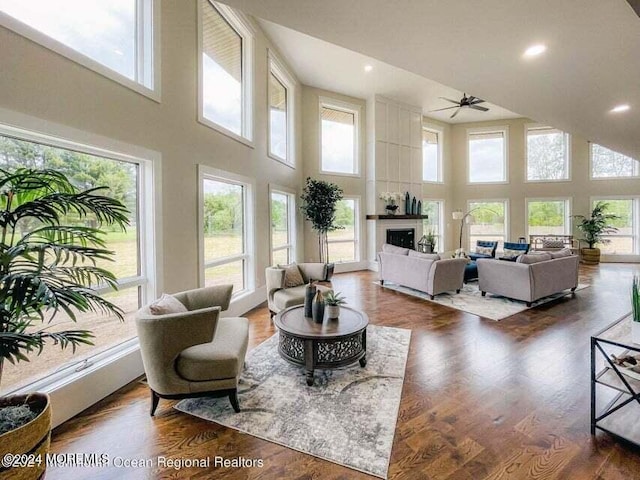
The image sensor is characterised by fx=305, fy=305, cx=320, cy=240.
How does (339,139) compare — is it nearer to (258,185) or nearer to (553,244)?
(258,185)

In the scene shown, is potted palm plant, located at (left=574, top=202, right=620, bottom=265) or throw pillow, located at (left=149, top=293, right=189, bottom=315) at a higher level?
potted palm plant, located at (left=574, top=202, right=620, bottom=265)

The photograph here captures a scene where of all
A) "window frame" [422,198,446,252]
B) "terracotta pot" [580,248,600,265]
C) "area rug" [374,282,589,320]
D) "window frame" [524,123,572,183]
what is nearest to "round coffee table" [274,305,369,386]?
"area rug" [374,282,589,320]

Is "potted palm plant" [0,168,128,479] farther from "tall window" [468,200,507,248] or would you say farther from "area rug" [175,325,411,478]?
"tall window" [468,200,507,248]

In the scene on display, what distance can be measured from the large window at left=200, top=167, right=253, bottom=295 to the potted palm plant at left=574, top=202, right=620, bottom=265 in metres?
10.1

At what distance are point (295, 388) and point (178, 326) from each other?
112 cm

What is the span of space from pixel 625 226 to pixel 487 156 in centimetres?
452

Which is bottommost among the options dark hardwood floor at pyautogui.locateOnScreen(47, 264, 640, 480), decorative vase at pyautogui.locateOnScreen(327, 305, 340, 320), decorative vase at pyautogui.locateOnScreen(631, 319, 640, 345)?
dark hardwood floor at pyautogui.locateOnScreen(47, 264, 640, 480)

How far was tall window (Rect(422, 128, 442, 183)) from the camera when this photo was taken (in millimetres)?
10297

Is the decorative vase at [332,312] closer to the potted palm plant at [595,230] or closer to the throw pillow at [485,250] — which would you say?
the throw pillow at [485,250]

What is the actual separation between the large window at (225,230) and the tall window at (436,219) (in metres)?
7.11

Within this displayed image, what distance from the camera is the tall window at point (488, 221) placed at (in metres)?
10.4

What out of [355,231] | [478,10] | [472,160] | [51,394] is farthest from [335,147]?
[51,394]

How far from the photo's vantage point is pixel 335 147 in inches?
329

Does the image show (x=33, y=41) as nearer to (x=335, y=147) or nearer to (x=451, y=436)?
(x=451, y=436)
